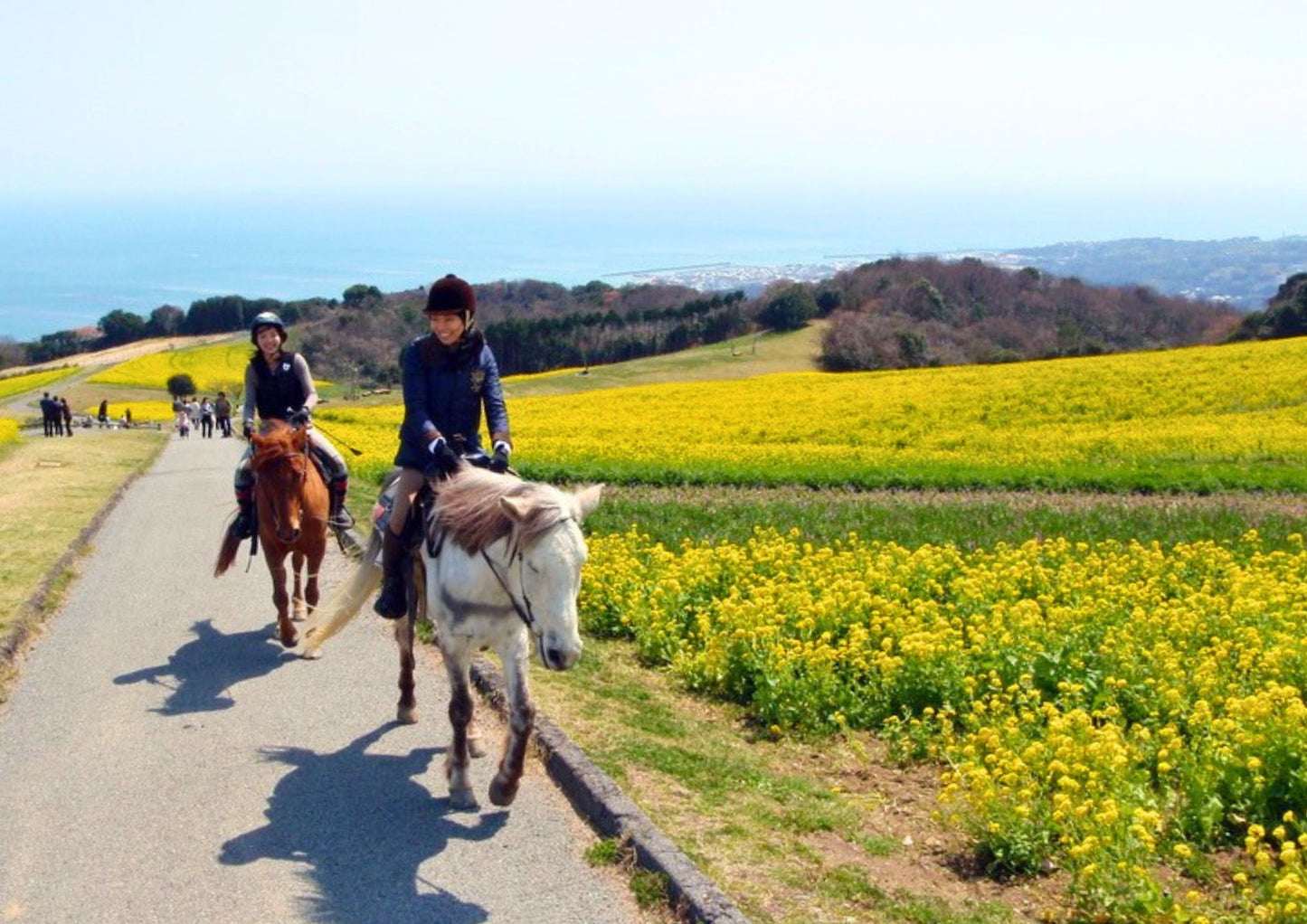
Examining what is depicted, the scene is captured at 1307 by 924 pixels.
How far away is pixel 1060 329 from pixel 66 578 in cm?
6990

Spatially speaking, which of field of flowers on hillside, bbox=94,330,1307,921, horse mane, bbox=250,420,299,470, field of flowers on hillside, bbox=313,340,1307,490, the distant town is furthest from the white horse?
the distant town

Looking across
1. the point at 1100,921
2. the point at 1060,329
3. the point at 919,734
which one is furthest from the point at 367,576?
the point at 1060,329

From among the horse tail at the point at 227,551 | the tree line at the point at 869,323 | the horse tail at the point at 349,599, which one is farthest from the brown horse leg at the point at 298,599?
the tree line at the point at 869,323

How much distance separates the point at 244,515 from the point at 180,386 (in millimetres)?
71125

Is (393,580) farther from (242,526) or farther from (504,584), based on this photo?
(242,526)

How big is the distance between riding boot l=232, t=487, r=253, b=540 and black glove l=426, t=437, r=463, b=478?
4438mm

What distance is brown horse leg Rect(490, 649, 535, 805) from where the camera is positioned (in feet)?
21.1

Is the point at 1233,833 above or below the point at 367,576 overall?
below

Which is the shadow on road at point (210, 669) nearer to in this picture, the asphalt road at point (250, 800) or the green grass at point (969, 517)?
the asphalt road at point (250, 800)

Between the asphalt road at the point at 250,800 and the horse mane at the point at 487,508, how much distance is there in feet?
5.18

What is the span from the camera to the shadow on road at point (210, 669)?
8.84 meters

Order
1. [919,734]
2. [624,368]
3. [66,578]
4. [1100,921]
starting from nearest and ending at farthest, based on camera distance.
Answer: [1100,921], [919,734], [66,578], [624,368]

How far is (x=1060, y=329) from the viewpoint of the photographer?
2945 inches

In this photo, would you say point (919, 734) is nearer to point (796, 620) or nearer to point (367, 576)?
point (796, 620)
